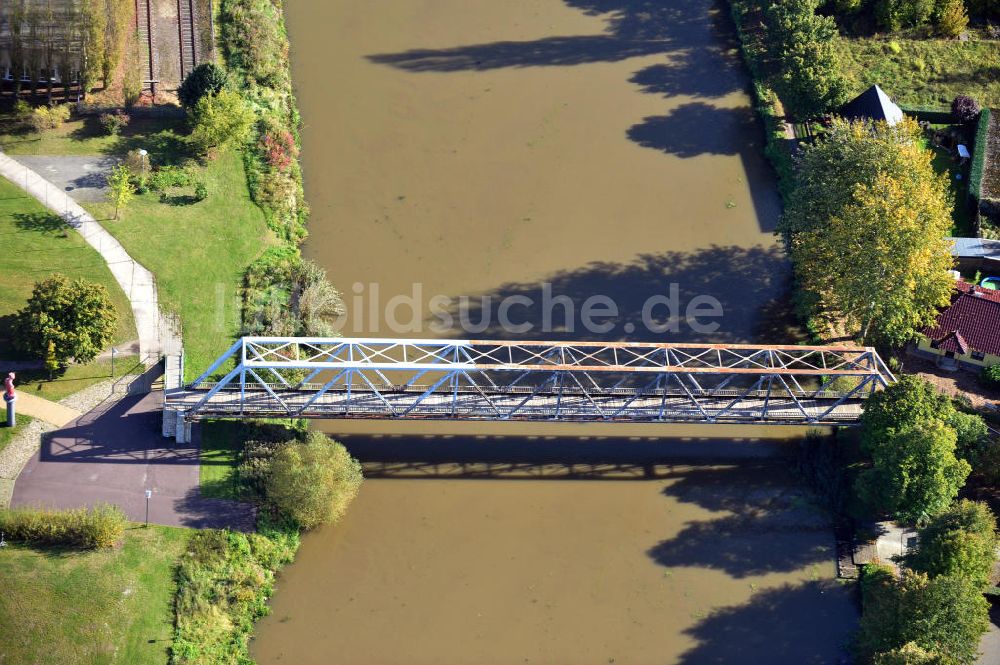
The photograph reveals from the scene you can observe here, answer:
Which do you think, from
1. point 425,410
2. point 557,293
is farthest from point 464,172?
point 425,410

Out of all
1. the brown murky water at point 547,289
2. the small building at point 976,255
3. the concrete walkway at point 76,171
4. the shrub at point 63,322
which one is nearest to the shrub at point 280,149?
the brown murky water at point 547,289

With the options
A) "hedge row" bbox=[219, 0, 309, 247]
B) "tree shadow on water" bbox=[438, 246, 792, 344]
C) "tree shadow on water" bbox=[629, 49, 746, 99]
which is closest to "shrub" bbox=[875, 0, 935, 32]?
"tree shadow on water" bbox=[629, 49, 746, 99]

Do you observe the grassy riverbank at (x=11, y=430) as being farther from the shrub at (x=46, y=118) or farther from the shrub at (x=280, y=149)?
the shrub at (x=280, y=149)

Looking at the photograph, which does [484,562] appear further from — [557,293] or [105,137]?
[105,137]

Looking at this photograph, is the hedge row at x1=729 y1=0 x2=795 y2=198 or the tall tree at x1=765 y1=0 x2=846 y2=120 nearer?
the hedge row at x1=729 y1=0 x2=795 y2=198

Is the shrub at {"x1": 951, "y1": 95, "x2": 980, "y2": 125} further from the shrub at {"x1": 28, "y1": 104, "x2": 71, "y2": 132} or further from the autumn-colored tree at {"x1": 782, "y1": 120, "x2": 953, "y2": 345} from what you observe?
the shrub at {"x1": 28, "y1": 104, "x2": 71, "y2": 132}

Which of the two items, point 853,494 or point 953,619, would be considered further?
point 853,494
